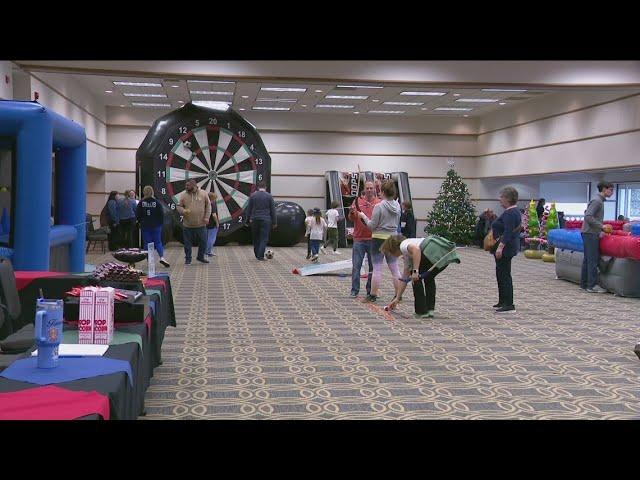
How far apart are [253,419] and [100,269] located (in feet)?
5.35

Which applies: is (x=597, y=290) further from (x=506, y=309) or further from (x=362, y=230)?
(x=362, y=230)

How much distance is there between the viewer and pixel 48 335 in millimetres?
2951

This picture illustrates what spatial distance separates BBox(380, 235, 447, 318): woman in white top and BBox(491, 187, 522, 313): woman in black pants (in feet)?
2.74

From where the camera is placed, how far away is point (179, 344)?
5.99 metres

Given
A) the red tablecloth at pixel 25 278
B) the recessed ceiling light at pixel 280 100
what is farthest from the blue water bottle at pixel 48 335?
the recessed ceiling light at pixel 280 100

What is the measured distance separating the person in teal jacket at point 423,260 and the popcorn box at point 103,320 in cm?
417

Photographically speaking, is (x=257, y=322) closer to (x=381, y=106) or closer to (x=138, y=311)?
(x=138, y=311)

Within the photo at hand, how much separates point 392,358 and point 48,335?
124 inches

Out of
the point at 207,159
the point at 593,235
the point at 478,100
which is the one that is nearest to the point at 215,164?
the point at 207,159

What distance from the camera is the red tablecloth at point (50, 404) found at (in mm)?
2348

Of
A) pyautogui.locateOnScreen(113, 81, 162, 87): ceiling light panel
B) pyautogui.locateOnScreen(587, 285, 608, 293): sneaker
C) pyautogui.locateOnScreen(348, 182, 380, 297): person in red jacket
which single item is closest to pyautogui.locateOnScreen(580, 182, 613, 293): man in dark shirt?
pyautogui.locateOnScreen(587, 285, 608, 293): sneaker

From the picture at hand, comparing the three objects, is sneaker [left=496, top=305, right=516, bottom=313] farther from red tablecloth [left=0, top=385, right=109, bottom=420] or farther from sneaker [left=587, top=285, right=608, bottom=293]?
red tablecloth [left=0, top=385, right=109, bottom=420]

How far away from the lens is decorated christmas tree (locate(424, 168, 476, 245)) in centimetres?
1967
